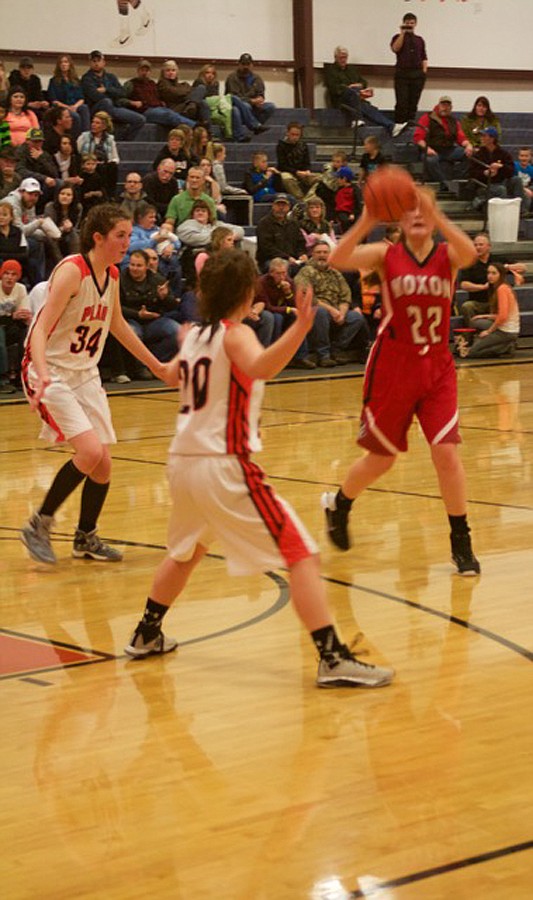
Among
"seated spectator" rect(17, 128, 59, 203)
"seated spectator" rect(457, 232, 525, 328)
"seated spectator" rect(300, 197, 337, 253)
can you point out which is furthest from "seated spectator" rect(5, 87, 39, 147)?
"seated spectator" rect(457, 232, 525, 328)

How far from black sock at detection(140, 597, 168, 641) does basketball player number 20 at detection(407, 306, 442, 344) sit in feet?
6.53

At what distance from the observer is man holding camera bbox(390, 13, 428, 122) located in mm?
22047

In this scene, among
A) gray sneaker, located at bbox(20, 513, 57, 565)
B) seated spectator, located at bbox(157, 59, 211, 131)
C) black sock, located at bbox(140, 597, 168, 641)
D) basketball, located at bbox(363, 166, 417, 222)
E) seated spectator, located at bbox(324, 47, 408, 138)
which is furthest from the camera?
seated spectator, located at bbox(324, 47, 408, 138)

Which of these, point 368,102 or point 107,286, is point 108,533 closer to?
point 107,286

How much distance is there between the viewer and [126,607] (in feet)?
20.9

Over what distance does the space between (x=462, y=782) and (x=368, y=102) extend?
770 inches

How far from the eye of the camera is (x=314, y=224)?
1733 cm

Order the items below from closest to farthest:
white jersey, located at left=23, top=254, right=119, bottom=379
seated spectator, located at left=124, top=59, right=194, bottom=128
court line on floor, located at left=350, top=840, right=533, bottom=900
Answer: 1. court line on floor, located at left=350, top=840, right=533, bottom=900
2. white jersey, located at left=23, top=254, right=119, bottom=379
3. seated spectator, located at left=124, top=59, right=194, bottom=128

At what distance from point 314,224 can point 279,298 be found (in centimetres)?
172

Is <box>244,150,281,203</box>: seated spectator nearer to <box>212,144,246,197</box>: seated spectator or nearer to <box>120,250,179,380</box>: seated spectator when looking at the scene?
<box>212,144,246,197</box>: seated spectator

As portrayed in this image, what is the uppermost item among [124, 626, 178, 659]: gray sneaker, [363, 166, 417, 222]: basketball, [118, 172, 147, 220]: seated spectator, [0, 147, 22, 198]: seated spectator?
[363, 166, 417, 222]: basketball

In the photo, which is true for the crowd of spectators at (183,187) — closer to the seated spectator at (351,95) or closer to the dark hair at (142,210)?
the dark hair at (142,210)

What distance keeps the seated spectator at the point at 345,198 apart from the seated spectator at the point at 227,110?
2.11 metres

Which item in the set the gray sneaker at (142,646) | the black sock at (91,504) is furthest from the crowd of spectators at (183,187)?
the gray sneaker at (142,646)
